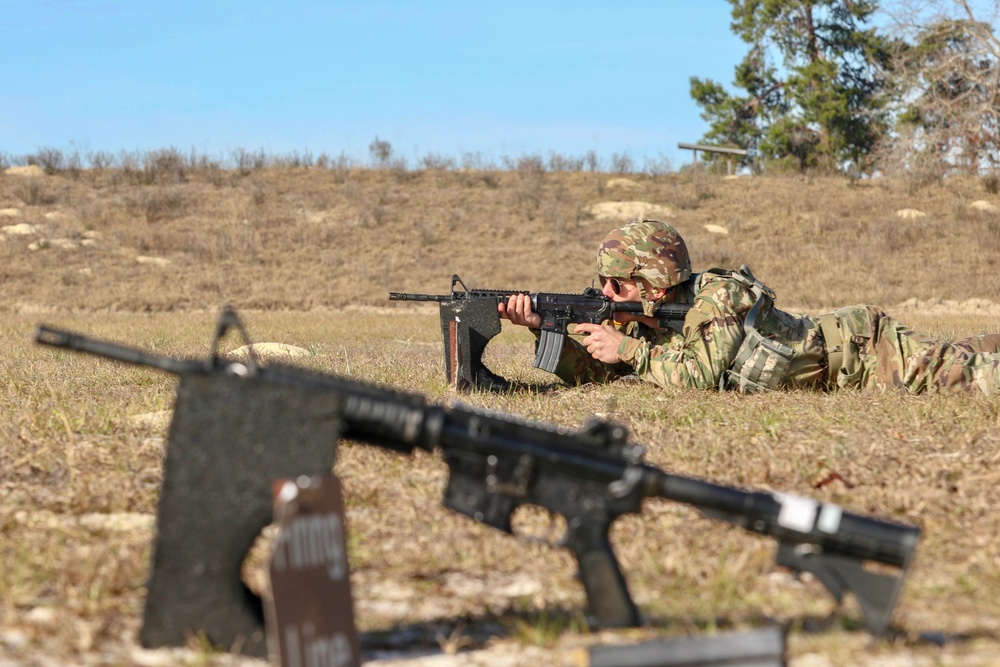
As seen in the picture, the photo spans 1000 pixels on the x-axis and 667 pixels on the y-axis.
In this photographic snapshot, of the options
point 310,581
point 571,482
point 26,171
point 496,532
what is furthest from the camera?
point 26,171

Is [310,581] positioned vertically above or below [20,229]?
above

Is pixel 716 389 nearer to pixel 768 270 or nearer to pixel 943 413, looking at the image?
pixel 943 413

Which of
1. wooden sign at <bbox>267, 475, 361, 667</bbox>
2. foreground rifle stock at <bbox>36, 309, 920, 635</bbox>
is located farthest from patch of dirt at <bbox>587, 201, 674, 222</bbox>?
wooden sign at <bbox>267, 475, 361, 667</bbox>

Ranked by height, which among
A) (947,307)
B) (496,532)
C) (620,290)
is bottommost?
(947,307)

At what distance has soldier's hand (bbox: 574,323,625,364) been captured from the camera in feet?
24.1

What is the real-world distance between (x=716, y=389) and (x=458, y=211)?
21941 millimetres

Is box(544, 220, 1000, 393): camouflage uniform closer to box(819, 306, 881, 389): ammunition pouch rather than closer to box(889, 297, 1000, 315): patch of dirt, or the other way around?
box(819, 306, 881, 389): ammunition pouch

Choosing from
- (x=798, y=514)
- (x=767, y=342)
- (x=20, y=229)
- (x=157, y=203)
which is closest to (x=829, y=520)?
(x=798, y=514)

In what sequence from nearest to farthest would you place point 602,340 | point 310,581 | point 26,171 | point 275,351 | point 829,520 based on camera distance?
1. point 310,581
2. point 829,520
3. point 602,340
4. point 275,351
5. point 26,171

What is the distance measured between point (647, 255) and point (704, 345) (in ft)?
2.36

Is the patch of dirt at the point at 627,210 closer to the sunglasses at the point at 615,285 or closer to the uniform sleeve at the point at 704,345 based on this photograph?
the sunglasses at the point at 615,285

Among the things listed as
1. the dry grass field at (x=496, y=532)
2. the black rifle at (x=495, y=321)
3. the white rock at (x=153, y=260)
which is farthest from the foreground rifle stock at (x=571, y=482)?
the white rock at (x=153, y=260)

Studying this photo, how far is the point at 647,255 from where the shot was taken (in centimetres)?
716

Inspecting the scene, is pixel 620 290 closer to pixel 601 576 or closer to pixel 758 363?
pixel 758 363
